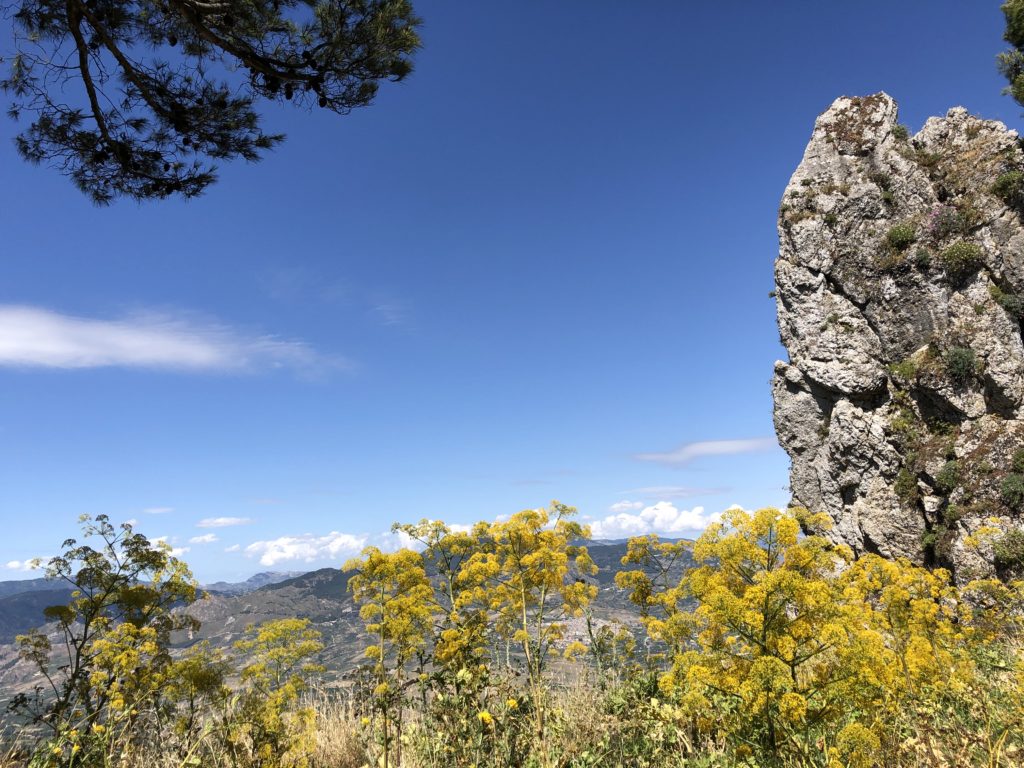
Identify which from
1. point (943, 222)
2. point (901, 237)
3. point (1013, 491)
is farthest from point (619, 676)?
point (943, 222)

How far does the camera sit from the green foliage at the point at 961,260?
29.0m

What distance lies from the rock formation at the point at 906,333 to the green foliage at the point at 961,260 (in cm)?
7

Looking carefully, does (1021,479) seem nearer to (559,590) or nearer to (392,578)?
(559,590)

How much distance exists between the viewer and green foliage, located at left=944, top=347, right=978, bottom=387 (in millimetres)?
27384

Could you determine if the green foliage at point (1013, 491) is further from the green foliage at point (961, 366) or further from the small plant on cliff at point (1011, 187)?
the small plant on cliff at point (1011, 187)

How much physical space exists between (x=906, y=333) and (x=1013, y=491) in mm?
11576

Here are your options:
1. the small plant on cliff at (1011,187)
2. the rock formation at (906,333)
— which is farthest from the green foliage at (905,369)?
the small plant on cliff at (1011,187)

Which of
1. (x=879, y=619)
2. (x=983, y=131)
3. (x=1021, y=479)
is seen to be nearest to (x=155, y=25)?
(x=879, y=619)

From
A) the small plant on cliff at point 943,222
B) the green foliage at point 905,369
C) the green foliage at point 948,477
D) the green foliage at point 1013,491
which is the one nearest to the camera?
the green foliage at point 1013,491

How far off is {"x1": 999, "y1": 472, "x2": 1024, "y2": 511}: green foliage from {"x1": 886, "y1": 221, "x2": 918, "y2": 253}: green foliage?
15.9 m

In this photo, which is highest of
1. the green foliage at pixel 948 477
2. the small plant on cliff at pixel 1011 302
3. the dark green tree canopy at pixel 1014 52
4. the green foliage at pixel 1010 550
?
the dark green tree canopy at pixel 1014 52

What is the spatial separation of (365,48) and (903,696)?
1097cm

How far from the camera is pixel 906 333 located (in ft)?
102

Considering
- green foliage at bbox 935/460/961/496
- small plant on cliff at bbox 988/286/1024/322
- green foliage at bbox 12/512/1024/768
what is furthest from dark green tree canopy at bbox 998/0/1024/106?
green foliage at bbox 12/512/1024/768
